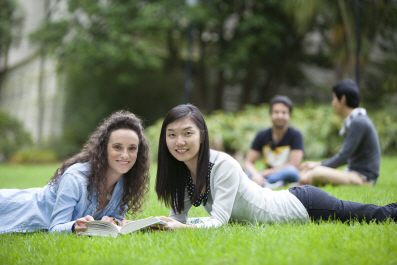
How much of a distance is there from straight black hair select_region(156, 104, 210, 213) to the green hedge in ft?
28.5

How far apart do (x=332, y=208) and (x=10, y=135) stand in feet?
54.9

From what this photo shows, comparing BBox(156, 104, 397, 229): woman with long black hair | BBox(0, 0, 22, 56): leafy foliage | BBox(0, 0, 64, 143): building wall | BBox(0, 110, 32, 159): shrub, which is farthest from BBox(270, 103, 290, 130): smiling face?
BBox(0, 0, 22, 56): leafy foliage

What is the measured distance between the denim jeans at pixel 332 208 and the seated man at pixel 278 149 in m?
2.33

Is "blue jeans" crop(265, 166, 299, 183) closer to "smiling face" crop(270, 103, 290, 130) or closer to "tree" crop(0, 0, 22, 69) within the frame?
"smiling face" crop(270, 103, 290, 130)

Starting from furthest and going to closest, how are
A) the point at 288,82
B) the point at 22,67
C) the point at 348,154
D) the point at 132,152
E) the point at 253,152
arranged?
the point at 22,67 < the point at 288,82 < the point at 253,152 < the point at 348,154 < the point at 132,152

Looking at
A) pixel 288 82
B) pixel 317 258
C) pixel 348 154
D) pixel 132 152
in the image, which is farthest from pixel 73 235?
pixel 288 82

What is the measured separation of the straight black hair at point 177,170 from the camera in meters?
3.01

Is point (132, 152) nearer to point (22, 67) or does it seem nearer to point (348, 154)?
point (348, 154)

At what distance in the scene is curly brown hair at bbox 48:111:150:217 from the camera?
3.23 m

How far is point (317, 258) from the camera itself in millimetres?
2195

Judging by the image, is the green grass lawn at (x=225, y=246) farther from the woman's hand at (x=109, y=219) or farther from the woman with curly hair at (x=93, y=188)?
the woman's hand at (x=109, y=219)

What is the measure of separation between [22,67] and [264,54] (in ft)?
45.7

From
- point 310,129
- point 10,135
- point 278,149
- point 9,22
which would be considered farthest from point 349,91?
point 9,22

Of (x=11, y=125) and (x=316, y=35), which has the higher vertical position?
(x=316, y=35)
